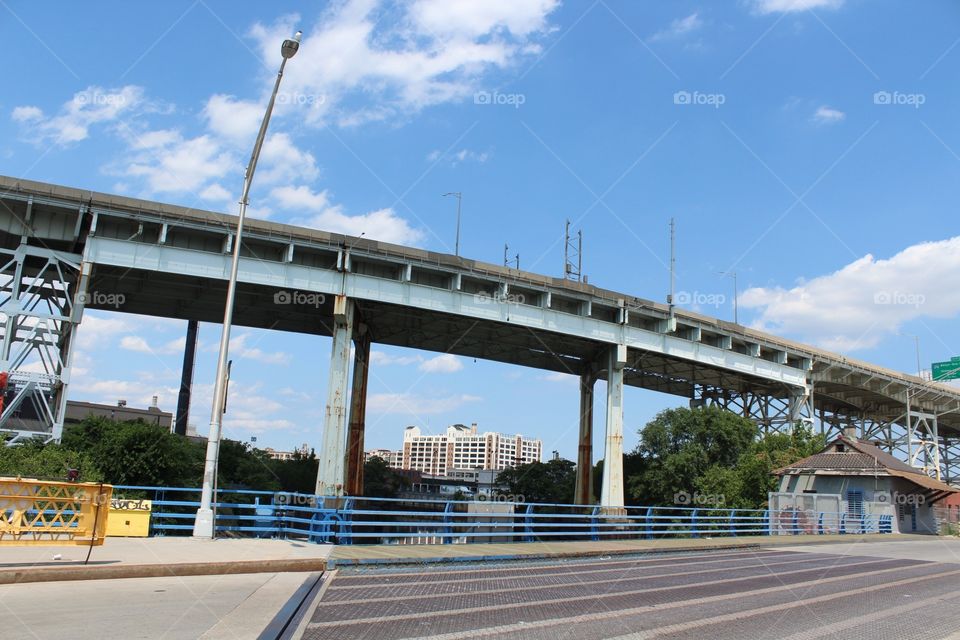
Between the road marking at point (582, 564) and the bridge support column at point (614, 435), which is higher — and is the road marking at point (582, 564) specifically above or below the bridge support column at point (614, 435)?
below

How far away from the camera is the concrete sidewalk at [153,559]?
10992 millimetres

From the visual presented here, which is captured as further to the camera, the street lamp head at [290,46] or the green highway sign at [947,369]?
the green highway sign at [947,369]

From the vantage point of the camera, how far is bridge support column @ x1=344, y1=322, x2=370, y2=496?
161ft

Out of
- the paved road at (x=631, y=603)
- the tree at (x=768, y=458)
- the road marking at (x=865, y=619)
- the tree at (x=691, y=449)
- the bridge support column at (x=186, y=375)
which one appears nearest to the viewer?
the paved road at (x=631, y=603)

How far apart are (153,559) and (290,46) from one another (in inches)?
476

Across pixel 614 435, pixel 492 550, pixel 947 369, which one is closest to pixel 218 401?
pixel 492 550

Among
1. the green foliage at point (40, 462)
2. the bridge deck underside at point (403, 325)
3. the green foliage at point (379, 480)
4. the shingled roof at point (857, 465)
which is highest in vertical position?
the bridge deck underside at point (403, 325)

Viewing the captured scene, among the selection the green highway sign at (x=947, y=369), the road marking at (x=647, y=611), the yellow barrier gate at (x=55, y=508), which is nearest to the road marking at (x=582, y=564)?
the road marking at (x=647, y=611)

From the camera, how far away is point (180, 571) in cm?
1206

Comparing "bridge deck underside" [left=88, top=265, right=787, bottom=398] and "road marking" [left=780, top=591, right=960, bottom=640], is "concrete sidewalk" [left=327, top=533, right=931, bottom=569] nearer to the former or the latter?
"road marking" [left=780, top=591, right=960, bottom=640]

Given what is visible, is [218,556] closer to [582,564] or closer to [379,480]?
[582,564]

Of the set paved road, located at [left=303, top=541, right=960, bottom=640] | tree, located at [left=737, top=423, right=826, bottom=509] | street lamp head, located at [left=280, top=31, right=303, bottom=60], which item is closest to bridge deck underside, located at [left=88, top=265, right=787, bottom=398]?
tree, located at [left=737, top=423, right=826, bottom=509]

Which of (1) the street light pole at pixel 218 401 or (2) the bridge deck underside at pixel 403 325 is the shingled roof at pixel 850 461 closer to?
(2) the bridge deck underside at pixel 403 325

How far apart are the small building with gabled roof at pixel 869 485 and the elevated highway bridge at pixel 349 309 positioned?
12.0 metres
